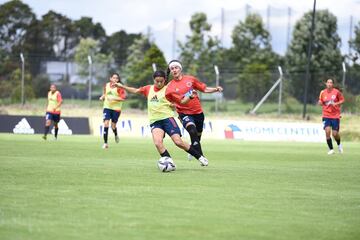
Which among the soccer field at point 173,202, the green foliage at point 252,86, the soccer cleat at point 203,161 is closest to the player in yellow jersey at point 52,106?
the soccer field at point 173,202

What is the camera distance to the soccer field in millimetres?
7754

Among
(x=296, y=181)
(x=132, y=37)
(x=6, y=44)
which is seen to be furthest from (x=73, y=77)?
(x=296, y=181)

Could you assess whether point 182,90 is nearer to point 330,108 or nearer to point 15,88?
point 330,108

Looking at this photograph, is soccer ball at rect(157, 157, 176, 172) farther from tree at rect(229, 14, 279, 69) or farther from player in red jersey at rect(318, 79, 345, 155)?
tree at rect(229, 14, 279, 69)

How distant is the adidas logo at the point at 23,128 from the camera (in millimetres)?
37250

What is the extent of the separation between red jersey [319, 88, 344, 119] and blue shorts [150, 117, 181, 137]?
10708mm

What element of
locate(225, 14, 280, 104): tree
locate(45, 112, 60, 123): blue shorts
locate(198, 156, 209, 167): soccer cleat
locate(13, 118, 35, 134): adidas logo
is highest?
locate(225, 14, 280, 104): tree

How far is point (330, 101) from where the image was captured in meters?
24.6

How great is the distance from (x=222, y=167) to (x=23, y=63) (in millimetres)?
29354

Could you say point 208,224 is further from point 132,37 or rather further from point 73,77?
point 132,37

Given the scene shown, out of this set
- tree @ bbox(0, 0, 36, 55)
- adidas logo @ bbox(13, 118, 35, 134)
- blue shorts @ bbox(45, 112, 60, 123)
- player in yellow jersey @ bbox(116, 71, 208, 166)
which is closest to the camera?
player in yellow jersey @ bbox(116, 71, 208, 166)

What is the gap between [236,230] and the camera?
784cm

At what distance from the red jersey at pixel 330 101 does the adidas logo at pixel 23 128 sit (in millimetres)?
17311

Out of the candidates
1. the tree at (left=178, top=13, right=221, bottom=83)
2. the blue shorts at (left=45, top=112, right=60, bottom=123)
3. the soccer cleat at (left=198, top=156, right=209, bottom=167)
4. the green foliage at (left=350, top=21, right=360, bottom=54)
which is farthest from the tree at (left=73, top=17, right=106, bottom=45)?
the soccer cleat at (left=198, top=156, right=209, bottom=167)
